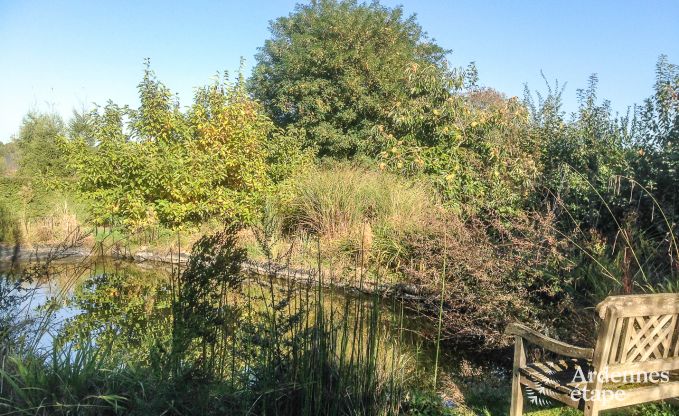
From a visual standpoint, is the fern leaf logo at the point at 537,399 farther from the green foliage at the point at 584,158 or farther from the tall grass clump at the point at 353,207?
the tall grass clump at the point at 353,207

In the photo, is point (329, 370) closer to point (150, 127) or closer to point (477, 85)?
point (477, 85)

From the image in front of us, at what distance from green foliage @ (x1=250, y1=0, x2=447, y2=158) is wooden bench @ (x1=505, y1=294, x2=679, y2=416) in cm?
1319

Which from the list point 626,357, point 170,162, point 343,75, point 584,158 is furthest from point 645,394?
point 343,75

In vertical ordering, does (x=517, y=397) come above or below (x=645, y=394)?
below

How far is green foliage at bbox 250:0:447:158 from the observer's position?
1666 centimetres

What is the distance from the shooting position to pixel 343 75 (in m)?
16.9

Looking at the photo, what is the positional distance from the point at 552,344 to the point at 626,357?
325 mm

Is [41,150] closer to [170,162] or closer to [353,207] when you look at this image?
[170,162]

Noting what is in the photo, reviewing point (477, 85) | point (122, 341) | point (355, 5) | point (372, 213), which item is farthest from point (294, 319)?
point (355, 5)

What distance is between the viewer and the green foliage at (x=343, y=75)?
16.7 m

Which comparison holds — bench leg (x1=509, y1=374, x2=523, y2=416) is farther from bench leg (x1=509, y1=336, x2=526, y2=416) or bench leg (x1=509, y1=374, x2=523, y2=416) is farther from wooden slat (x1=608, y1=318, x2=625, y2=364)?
wooden slat (x1=608, y1=318, x2=625, y2=364)

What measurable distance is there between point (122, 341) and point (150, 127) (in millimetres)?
8514

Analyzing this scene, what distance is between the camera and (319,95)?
1711 centimetres

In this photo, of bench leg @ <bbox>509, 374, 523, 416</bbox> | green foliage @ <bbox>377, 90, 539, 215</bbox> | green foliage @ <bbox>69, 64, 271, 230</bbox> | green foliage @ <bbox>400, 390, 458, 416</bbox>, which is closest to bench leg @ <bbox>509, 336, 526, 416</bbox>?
bench leg @ <bbox>509, 374, 523, 416</bbox>
